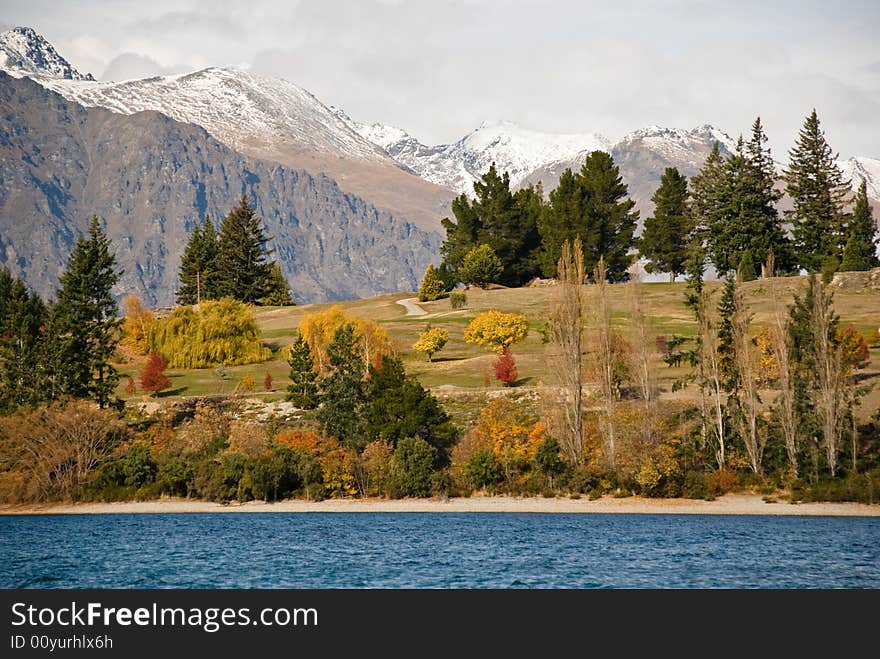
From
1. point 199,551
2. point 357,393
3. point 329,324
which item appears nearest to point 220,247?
point 329,324

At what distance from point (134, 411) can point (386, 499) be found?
22.7 metres

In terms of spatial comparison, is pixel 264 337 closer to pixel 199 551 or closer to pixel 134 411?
pixel 134 411

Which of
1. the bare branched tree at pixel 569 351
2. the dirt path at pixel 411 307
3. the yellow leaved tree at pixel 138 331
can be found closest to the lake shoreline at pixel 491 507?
the bare branched tree at pixel 569 351

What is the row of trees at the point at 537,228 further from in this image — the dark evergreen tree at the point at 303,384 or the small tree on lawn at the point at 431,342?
the dark evergreen tree at the point at 303,384

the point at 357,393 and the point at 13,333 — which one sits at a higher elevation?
the point at 13,333

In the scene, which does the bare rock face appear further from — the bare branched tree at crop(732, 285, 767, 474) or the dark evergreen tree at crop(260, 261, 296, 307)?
the dark evergreen tree at crop(260, 261, 296, 307)

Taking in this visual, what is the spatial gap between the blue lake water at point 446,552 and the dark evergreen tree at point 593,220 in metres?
73.3

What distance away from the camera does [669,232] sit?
5079 inches

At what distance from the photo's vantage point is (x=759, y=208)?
4847 inches

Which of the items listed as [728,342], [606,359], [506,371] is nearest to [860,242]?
[506,371]

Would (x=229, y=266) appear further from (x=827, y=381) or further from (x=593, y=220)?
(x=827, y=381)

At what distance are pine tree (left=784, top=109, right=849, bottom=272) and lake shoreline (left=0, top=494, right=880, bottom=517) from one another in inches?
2656

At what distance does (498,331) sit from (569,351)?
2759cm

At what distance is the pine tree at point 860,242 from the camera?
115625 millimetres
